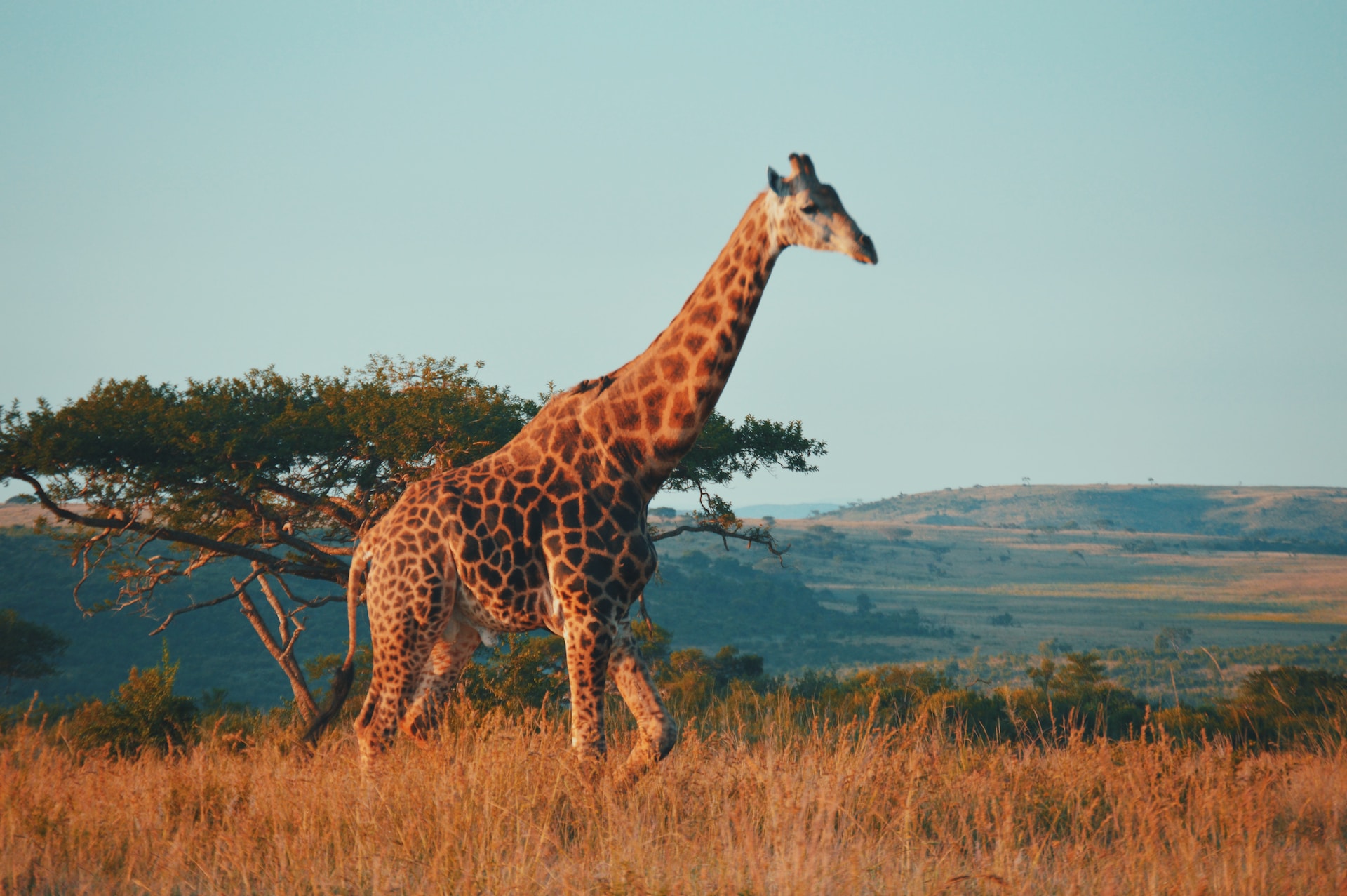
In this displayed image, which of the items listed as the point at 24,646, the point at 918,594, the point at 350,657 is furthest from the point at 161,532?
the point at 918,594

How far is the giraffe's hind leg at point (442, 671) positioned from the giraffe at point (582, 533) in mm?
170

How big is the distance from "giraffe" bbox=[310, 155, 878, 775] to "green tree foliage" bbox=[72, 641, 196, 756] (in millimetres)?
6904

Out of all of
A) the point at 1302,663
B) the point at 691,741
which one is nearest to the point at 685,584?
the point at 1302,663

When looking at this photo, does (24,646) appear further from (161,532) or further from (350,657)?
(350,657)

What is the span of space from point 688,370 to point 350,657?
3411 mm

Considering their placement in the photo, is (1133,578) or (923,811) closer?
(923,811)

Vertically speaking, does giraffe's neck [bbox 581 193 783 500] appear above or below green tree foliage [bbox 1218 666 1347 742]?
above

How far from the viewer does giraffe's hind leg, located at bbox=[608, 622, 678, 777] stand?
20.7ft

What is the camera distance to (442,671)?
23.5ft

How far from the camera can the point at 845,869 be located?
4.85 meters

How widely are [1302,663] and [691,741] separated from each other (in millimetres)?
47800

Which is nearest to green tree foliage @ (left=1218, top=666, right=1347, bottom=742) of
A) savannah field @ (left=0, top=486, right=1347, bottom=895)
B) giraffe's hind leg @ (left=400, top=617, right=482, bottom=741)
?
savannah field @ (left=0, top=486, right=1347, bottom=895)

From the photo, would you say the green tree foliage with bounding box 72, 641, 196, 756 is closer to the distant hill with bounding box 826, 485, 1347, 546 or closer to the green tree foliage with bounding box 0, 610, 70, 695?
the green tree foliage with bounding box 0, 610, 70, 695

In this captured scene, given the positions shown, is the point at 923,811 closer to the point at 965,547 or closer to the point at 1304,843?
the point at 1304,843
